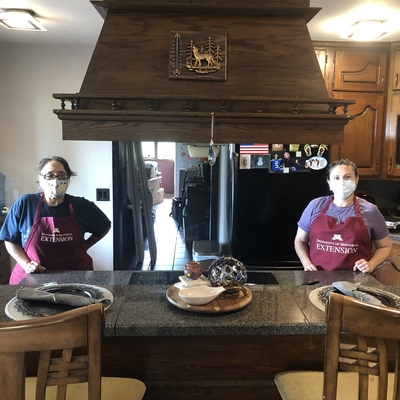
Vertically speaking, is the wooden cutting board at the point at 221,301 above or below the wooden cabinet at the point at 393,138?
below

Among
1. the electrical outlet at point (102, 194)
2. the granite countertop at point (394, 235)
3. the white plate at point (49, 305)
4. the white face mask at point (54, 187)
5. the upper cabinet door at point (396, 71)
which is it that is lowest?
the granite countertop at point (394, 235)

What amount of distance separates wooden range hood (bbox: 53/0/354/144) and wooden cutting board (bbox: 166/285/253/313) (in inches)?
23.5

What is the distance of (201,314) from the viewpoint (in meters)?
1.27

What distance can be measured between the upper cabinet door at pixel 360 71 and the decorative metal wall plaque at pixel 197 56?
167 centimetres

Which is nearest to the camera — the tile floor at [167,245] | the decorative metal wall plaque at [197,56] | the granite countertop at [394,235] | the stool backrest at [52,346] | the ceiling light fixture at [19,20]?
the stool backrest at [52,346]

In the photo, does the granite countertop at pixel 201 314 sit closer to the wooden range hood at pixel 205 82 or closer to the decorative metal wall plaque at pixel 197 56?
the wooden range hood at pixel 205 82

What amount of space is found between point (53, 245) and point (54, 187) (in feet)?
0.97

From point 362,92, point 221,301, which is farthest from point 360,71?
point 221,301

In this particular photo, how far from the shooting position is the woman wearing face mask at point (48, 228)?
6.51 feet

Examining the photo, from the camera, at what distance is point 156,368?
1368 mm

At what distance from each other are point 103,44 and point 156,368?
4.14 feet

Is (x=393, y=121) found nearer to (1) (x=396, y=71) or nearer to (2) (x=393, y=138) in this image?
(2) (x=393, y=138)

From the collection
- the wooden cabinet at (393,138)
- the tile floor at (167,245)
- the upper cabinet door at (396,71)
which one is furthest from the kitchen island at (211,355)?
the tile floor at (167,245)

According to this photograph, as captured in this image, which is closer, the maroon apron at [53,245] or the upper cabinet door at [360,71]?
the maroon apron at [53,245]
